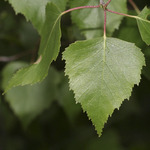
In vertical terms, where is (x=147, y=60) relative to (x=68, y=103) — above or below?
above

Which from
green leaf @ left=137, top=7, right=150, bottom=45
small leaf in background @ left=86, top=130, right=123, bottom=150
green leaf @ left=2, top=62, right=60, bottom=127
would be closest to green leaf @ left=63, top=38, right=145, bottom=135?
green leaf @ left=137, top=7, right=150, bottom=45

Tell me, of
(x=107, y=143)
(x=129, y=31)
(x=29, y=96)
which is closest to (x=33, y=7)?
(x=129, y=31)

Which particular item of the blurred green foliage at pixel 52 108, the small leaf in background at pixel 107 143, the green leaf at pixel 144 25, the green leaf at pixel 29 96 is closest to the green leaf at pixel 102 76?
the green leaf at pixel 144 25

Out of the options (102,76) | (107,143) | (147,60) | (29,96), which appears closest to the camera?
(102,76)

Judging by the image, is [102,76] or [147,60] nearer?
[102,76]

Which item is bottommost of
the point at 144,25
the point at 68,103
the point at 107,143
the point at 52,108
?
the point at 107,143

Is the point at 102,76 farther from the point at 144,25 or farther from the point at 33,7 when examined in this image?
the point at 33,7

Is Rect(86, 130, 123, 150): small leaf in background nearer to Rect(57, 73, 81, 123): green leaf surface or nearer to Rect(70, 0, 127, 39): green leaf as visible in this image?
Rect(57, 73, 81, 123): green leaf surface

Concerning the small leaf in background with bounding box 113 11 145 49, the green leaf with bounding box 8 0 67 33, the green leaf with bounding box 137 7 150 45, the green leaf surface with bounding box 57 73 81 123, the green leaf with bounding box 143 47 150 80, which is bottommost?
the green leaf surface with bounding box 57 73 81 123
